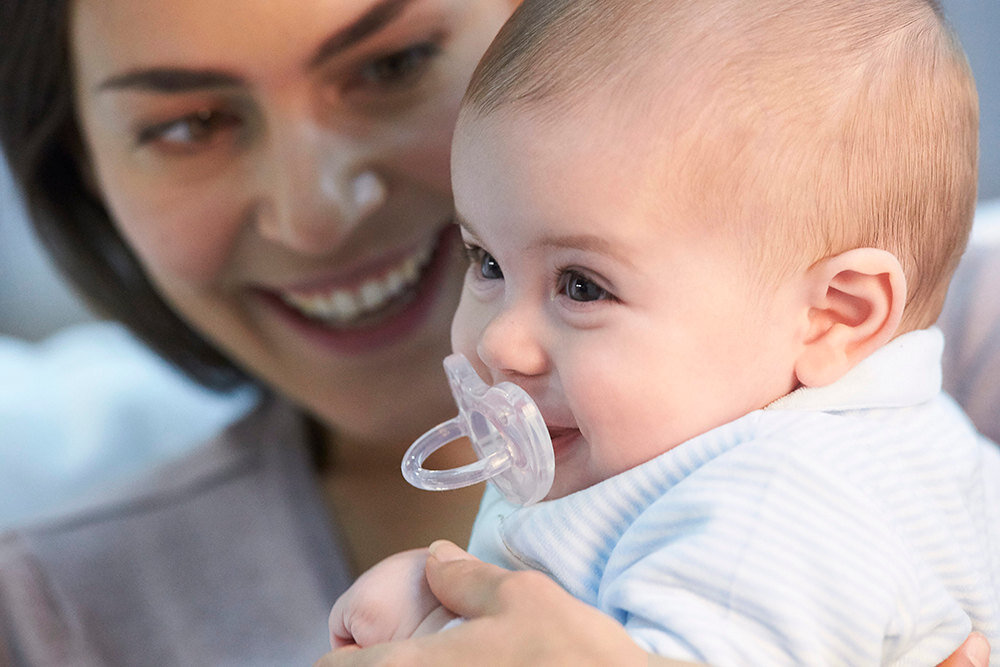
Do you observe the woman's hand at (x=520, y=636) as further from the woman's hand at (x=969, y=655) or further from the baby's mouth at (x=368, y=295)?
the baby's mouth at (x=368, y=295)

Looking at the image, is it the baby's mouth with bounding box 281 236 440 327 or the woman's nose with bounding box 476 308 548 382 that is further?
the baby's mouth with bounding box 281 236 440 327

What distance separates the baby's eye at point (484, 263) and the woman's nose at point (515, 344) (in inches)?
2.4

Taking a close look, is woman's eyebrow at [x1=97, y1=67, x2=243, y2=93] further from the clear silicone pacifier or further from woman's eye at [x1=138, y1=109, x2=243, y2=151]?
the clear silicone pacifier

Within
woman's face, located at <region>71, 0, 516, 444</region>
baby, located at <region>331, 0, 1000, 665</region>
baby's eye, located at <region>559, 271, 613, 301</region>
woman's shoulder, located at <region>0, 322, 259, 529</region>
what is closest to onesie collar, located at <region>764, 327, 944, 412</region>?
baby, located at <region>331, 0, 1000, 665</region>

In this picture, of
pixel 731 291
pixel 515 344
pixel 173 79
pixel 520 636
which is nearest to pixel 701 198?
pixel 731 291

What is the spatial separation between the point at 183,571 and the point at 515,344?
1019mm

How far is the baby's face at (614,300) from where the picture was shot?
2.36 ft

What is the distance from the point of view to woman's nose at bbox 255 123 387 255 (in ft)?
3.71

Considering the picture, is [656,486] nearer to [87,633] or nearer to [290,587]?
[290,587]

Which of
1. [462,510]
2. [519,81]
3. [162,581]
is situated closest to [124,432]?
[162,581]

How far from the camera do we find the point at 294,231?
1.17 metres

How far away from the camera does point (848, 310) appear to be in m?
0.75

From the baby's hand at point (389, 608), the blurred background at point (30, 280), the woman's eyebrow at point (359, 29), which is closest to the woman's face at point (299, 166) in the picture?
the woman's eyebrow at point (359, 29)

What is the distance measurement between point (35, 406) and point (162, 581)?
2.19 ft
